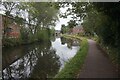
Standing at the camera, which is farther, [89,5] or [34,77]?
[89,5]

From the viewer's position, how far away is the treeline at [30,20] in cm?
4072

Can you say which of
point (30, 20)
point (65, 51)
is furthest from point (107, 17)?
point (30, 20)

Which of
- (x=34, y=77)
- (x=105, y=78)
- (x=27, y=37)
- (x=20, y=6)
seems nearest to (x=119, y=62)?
(x=105, y=78)

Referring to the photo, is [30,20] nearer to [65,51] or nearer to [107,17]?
[65,51]

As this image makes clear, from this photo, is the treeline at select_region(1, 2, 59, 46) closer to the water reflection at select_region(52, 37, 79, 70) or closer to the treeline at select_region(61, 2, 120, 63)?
the water reflection at select_region(52, 37, 79, 70)

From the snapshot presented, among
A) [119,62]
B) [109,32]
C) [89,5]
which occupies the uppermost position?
[89,5]

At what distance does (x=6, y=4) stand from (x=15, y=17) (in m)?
3.03

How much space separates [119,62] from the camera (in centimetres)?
1507

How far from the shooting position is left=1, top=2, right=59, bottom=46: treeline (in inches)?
1603

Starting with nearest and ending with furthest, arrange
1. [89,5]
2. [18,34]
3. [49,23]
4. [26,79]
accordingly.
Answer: [26,79], [89,5], [18,34], [49,23]

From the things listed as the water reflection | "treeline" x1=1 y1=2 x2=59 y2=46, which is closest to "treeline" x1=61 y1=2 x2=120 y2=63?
the water reflection

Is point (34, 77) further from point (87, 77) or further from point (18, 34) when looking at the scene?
point (18, 34)

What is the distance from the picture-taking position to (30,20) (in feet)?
185

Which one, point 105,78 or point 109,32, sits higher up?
point 109,32
